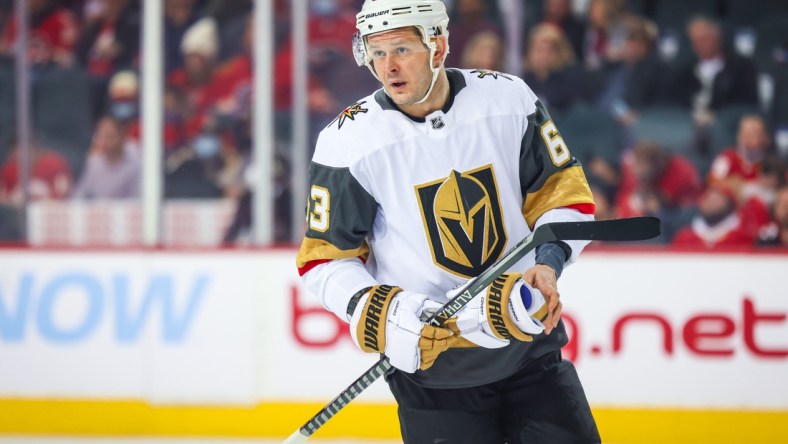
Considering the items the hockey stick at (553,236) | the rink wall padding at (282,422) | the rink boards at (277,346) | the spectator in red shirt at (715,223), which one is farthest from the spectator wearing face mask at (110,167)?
the hockey stick at (553,236)

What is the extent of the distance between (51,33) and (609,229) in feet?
11.6

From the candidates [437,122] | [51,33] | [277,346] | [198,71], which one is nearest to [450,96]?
[437,122]

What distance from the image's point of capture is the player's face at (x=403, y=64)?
1852mm

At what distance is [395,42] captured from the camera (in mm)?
1858

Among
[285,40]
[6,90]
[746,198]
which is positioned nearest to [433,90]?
[285,40]

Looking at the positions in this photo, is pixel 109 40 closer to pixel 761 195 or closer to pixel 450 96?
pixel 761 195

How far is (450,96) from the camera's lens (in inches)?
75.7

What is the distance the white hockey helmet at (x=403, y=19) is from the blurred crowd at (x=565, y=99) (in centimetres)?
204

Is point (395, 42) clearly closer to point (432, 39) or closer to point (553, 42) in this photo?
point (432, 39)

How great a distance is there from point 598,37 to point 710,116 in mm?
538

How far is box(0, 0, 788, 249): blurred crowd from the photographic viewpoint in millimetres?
4062

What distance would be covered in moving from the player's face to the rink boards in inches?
66.7

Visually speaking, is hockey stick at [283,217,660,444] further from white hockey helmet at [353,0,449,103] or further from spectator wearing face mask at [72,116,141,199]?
spectator wearing face mask at [72,116,141,199]

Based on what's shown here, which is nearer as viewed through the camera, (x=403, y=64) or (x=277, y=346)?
(x=403, y=64)
